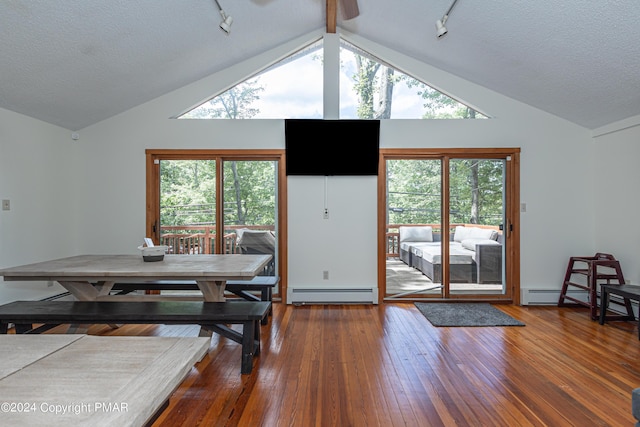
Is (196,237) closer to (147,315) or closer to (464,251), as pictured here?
(147,315)

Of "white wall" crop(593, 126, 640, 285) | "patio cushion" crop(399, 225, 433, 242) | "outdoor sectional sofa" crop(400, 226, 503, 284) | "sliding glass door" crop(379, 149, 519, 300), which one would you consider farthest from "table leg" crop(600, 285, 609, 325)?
"patio cushion" crop(399, 225, 433, 242)

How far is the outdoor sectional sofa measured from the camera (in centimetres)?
432

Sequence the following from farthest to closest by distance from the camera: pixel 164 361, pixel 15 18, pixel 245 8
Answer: pixel 245 8 < pixel 15 18 < pixel 164 361

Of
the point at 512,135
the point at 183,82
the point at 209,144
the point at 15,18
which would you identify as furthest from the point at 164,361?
the point at 512,135

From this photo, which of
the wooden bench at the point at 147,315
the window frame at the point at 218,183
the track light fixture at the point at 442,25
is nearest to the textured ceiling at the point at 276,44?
the track light fixture at the point at 442,25

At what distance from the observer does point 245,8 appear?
321 cm

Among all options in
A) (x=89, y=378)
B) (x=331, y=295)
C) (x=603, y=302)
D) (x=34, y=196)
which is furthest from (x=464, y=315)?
(x=34, y=196)

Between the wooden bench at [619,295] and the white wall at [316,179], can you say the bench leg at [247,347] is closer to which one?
the white wall at [316,179]

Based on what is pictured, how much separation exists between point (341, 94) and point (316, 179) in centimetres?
123

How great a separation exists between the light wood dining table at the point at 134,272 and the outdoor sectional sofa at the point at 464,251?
232 cm

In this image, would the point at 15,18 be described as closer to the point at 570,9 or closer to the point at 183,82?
the point at 183,82

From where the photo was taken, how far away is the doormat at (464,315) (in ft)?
11.4

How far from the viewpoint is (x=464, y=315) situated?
3.72 metres

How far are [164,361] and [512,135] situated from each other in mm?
4701
